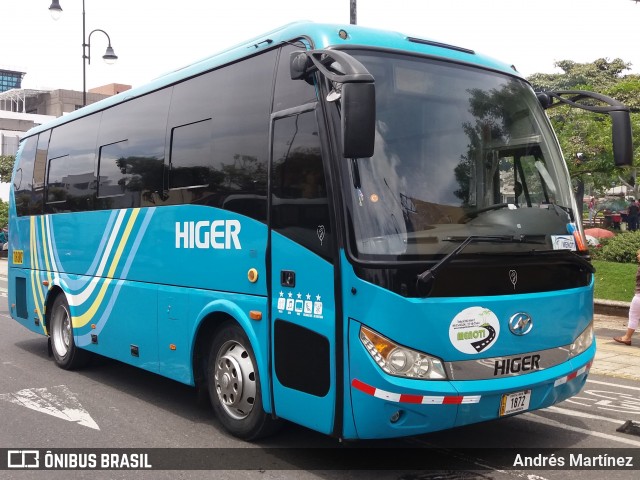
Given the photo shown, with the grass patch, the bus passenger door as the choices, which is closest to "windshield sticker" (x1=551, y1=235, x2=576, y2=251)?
the bus passenger door

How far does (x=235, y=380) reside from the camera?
5.98 meters

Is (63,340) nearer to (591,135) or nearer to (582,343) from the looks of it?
(582,343)

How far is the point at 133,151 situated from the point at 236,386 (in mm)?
3064

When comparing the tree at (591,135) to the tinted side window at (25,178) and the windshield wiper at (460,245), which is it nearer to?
the tinted side window at (25,178)

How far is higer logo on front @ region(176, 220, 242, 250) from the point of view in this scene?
5938mm

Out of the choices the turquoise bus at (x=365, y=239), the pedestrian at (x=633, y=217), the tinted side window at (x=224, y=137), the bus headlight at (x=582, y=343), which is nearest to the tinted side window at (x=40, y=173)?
the turquoise bus at (x=365, y=239)

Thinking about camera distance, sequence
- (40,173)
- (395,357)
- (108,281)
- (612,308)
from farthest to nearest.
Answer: (612,308) < (40,173) < (108,281) < (395,357)

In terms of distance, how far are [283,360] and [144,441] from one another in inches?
64.0

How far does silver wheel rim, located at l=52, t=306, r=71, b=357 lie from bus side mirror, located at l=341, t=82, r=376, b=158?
615cm

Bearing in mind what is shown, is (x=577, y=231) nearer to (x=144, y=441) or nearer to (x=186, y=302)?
(x=186, y=302)

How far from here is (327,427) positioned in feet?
16.2

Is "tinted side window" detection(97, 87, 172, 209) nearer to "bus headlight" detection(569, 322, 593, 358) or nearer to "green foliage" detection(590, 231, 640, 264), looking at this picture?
"bus headlight" detection(569, 322, 593, 358)

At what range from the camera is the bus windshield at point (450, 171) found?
4848 mm

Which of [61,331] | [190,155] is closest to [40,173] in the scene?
[61,331]
